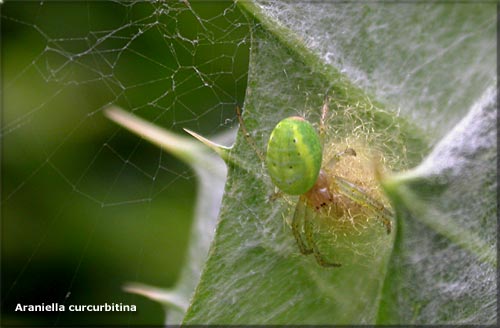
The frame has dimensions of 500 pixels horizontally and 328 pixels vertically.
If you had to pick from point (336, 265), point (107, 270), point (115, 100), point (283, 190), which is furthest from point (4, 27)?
point (336, 265)

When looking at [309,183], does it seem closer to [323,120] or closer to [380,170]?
[323,120]

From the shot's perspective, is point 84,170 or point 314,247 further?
point 84,170


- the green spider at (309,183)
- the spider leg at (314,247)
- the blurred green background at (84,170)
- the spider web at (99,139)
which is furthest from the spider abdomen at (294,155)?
the blurred green background at (84,170)

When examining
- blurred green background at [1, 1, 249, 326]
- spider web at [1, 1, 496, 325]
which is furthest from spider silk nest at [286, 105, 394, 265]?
blurred green background at [1, 1, 249, 326]

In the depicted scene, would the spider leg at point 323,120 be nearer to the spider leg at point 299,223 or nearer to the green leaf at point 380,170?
the green leaf at point 380,170

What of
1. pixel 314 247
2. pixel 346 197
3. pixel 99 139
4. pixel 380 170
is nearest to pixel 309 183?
pixel 346 197

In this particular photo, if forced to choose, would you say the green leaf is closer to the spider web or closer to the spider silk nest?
the spider silk nest
